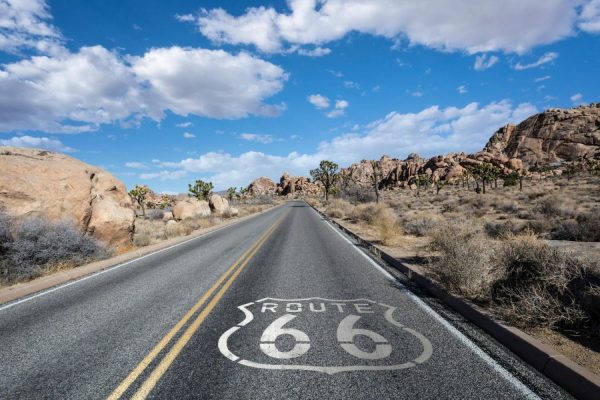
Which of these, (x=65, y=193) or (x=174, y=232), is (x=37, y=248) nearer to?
(x=65, y=193)

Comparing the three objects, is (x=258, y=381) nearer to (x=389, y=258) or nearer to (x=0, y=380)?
(x=0, y=380)

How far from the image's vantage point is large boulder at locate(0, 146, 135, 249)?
11328 millimetres

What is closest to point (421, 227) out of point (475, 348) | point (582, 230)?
point (582, 230)

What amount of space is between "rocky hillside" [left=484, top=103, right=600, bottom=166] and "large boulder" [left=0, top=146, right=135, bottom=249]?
141 m

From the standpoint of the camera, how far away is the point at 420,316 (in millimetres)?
5461

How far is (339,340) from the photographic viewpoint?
4586 millimetres

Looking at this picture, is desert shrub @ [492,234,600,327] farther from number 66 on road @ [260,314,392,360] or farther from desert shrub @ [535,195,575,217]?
desert shrub @ [535,195,575,217]

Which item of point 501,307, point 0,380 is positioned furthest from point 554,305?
point 0,380

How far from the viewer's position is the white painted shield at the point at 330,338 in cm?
395

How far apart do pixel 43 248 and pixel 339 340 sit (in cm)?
1023

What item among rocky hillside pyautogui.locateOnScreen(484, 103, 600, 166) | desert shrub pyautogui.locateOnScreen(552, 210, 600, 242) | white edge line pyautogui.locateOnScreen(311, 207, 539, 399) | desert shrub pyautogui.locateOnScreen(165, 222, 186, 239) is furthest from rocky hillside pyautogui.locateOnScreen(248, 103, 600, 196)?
white edge line pyautogui.locateOnScreen(311, 207, 539, 399)

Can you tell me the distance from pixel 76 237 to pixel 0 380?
28.5ft

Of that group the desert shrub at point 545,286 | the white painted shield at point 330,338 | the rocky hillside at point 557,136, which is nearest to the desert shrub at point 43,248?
the white painted shield at point 330,338

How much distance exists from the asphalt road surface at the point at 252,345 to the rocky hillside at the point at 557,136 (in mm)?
141664
